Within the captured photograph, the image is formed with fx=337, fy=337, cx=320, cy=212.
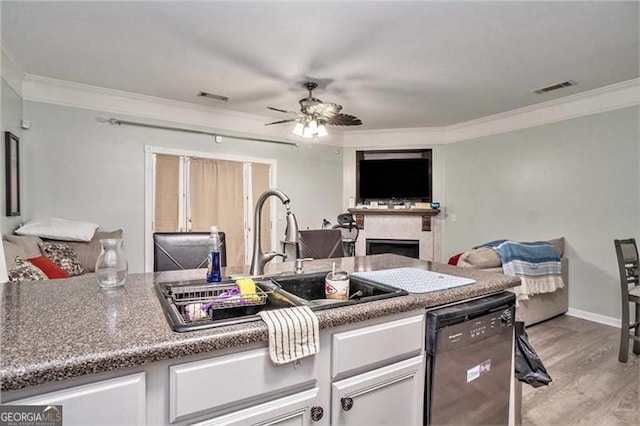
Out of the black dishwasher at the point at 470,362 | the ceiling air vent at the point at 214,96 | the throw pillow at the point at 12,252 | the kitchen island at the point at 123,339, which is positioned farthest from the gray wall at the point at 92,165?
the black dishwasher at the point at 470,362

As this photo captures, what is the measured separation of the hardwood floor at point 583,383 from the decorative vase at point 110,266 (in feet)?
7.54

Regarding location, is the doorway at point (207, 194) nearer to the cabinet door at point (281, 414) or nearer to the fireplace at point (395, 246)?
the fireplace at point (395, 246)

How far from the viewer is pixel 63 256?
3148 millimetres

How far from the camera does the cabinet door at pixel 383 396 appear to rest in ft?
3.65

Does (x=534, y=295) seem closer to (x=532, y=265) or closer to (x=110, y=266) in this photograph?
(x=532, y=265)

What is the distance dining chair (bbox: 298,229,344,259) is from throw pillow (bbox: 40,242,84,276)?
7.05 feet

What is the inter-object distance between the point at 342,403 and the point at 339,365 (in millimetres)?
131

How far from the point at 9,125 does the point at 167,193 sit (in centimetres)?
162

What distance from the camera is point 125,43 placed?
279cm

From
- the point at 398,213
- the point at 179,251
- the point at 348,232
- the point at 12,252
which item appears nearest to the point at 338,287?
the point at 179,251

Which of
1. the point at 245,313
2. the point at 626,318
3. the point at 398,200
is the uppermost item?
the point at 398,200

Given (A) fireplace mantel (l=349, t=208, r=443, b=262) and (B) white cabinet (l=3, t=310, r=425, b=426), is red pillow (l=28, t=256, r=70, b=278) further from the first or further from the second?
(A) fireplace mantel (l=349, t=208, r=443, b=262)

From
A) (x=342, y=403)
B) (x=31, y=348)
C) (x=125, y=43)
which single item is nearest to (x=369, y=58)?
(x=125, y=43)

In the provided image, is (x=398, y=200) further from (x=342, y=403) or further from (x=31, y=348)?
(x=31, y=348)
